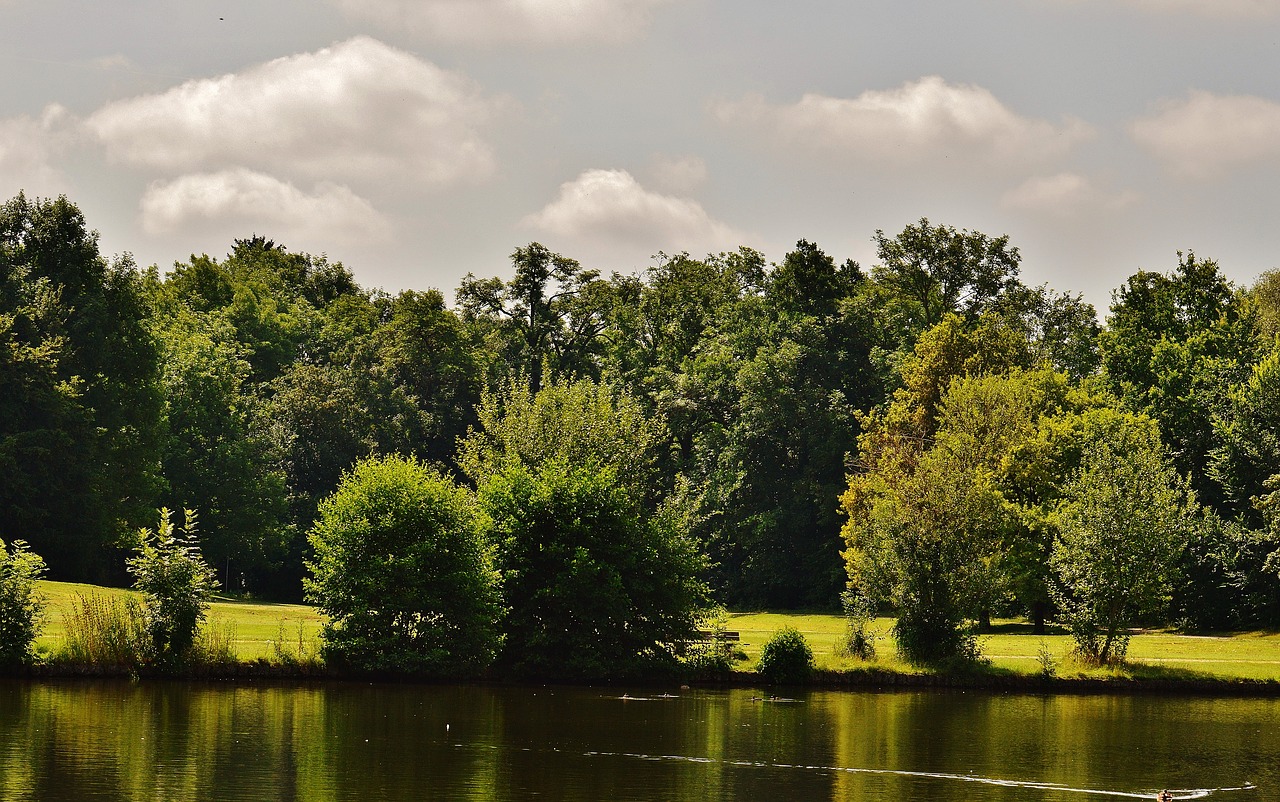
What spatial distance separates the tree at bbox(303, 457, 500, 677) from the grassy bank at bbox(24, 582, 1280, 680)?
1.67 meters

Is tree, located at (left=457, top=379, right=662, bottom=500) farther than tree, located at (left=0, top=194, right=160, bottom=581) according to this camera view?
No

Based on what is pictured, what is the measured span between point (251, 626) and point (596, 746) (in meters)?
26.0

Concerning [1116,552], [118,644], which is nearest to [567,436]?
[118,644]

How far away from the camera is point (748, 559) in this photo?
90.7 m

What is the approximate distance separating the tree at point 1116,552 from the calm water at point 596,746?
6.26m

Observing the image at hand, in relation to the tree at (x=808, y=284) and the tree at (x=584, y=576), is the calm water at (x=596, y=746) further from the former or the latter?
the tree at (x=808, y=284)

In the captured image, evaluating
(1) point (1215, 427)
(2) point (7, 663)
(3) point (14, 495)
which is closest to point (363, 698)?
(2) point (7, 663)

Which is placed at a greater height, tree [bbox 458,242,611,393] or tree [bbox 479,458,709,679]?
tree [bbox 458,242,611,393]

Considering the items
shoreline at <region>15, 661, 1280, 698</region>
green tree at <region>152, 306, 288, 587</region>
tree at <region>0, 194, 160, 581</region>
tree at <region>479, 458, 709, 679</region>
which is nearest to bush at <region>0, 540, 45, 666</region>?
shoreline at <region>15, 661, 1280, 698</region>

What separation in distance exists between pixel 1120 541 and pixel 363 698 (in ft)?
92.3

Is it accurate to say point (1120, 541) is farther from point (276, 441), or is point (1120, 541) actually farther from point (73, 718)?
point (276, 441)

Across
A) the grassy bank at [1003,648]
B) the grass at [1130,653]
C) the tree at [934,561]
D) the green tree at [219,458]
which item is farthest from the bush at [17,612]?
the green tree at [219,458]

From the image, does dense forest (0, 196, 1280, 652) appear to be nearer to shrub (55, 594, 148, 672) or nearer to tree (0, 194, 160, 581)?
tree (0, 194, 160, 581)

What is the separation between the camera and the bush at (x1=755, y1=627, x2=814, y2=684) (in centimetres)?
4594
